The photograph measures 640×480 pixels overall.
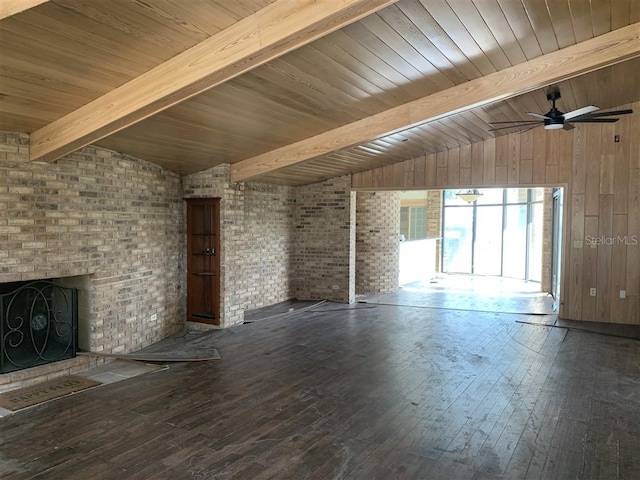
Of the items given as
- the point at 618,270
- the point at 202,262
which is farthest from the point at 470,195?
the point at 202,262

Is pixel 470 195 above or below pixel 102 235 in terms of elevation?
above

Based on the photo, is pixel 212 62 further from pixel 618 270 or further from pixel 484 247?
pixel 484 247

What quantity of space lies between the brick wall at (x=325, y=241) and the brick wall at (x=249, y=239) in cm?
A: 22

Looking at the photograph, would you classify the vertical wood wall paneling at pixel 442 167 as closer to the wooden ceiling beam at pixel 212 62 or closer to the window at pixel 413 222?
the wooden ceiling beam at pixel 212 62

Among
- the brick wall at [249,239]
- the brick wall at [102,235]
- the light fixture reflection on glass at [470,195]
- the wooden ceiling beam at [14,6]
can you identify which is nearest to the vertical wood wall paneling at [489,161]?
the brick wall at [249,239]

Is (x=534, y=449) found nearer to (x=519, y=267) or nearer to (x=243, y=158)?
(x=243, y=158)

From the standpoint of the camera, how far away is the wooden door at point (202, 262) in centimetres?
655

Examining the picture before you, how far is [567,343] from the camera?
5.99 meters

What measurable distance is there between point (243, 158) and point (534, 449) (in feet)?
15.6

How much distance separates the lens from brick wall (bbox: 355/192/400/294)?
984 cm

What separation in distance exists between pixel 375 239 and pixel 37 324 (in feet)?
21.9

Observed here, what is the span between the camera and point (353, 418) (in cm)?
368

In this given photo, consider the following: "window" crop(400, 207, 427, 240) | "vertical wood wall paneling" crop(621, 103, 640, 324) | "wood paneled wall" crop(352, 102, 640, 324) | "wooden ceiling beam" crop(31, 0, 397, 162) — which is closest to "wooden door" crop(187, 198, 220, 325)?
"wooden ceiling beam" crop(31, 0, 397, 162)

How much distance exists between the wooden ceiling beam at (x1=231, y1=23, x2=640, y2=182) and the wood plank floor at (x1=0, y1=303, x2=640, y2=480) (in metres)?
2.49
